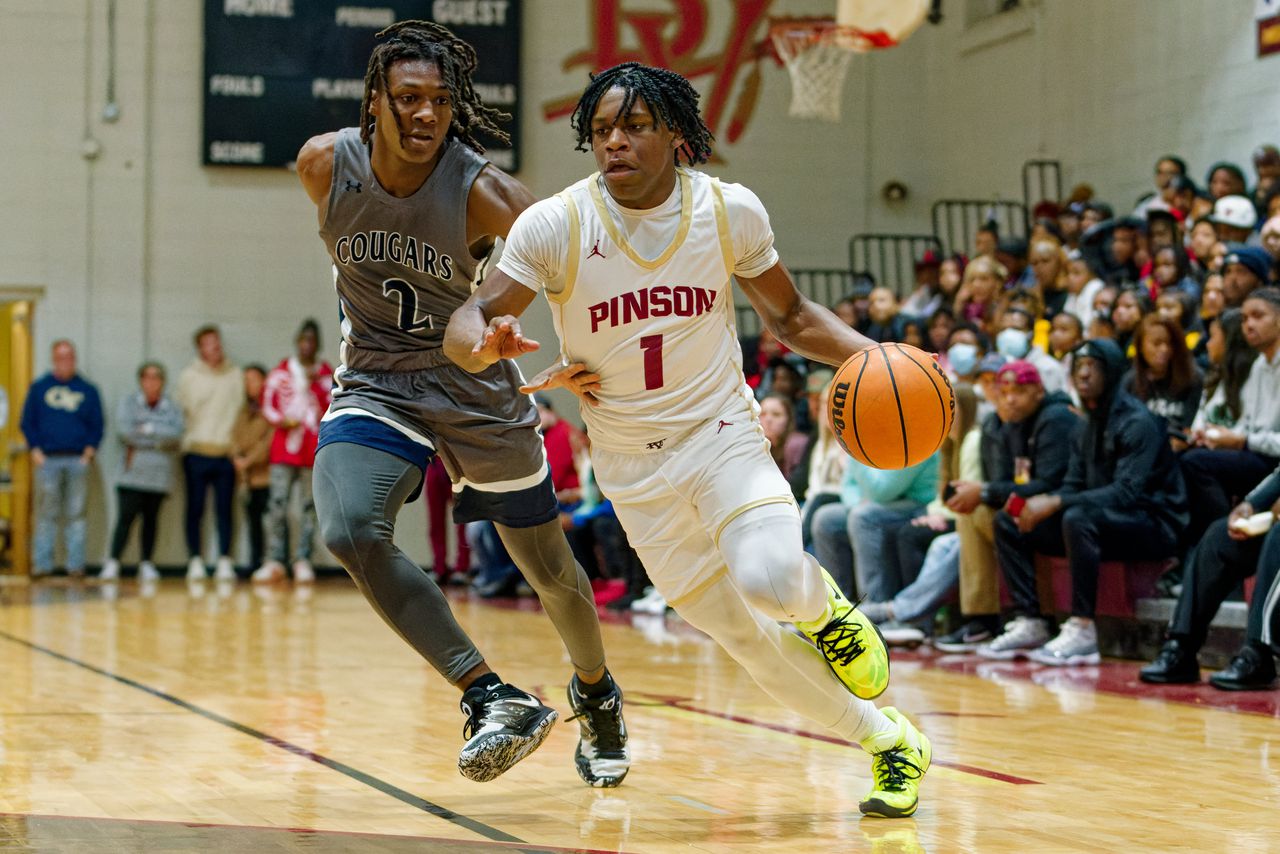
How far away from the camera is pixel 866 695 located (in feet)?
13.4

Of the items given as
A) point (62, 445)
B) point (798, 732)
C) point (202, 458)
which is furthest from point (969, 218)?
point (798, 732)

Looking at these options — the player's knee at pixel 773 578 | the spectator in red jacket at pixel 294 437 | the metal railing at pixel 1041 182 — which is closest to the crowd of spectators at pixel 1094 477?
the player's knee at pixel 773 578

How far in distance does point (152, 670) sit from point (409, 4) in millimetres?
9277

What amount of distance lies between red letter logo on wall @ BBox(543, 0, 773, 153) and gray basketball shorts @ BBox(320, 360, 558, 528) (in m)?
11.7

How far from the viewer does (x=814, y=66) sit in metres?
13.4

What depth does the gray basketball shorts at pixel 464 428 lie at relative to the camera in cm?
436

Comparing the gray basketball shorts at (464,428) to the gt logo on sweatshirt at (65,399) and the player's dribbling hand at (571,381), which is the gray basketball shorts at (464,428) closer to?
the player's dribbling hand at (571,381)

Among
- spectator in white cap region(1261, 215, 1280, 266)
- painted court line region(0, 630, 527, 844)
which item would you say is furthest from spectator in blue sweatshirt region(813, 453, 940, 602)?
painted court line region(0, 630, 527, 844)

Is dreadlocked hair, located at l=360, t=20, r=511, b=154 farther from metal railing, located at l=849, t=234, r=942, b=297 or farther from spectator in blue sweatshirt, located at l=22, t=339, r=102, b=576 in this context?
metal railing, located at l=849, t=234, r=942, b=297

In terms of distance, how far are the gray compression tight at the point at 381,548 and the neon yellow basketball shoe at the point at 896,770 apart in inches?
40.6

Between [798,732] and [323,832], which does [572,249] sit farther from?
[798,732]

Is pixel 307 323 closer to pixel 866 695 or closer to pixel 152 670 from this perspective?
pixel 152 670

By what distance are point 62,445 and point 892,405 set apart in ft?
39.2

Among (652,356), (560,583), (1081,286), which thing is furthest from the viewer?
(1081,286)
